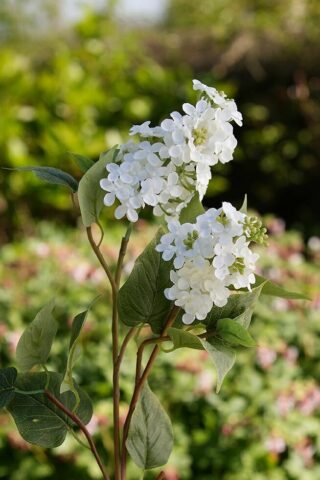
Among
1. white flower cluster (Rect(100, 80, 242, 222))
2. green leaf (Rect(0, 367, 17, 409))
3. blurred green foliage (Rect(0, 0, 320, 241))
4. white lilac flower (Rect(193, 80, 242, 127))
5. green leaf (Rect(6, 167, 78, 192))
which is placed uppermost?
white lilac flower (Rect(193, 80, 242, 127))

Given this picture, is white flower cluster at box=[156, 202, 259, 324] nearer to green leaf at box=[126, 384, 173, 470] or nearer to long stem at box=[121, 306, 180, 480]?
long stem at box=[121, 306, 180, 480]

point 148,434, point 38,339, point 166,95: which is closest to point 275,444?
point 148,434

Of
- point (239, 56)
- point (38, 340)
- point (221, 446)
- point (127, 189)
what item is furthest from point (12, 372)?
point (239, 56)

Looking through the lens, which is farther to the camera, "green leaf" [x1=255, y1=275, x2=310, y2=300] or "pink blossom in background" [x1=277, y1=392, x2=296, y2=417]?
"pink blossom in background" [x1=277, y1=392, x2=296, y2=417]

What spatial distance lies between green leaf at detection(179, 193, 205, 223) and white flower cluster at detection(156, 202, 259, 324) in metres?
0.07

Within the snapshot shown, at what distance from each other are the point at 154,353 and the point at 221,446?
1413 mm

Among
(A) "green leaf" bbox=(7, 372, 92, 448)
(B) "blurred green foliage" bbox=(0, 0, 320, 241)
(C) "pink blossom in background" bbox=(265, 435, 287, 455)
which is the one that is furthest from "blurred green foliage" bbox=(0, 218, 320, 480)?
(B) "blurred green foliage" bbox=(0, 0, 320, 241)

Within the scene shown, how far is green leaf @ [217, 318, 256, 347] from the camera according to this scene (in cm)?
87

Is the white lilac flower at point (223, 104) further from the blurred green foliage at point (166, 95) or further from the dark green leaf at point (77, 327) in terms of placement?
the blurred green foliage at point (166, 95)

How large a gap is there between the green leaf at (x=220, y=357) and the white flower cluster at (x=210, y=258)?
38 mm

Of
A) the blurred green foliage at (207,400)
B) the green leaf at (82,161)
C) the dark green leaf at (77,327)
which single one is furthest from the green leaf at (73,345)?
the blurred green foliage at (207,400)

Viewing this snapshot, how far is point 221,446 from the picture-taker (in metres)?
2.31

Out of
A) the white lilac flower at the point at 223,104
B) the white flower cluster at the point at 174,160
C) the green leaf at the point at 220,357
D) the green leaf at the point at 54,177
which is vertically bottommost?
the green leaf at the point at 220,357

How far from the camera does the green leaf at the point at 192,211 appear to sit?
95 centimetres
